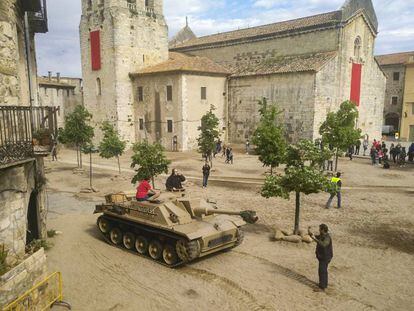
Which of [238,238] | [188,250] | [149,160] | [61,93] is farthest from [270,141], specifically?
[61,93]

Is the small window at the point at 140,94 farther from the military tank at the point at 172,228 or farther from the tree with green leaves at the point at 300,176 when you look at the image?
the tree with green leaves at the point at 300,176

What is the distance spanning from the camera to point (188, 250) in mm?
9477

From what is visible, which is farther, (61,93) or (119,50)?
(61,93)

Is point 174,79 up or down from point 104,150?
up

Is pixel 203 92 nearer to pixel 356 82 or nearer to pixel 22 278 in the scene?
pixel 356 82

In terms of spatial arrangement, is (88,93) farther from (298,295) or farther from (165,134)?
(298,295)

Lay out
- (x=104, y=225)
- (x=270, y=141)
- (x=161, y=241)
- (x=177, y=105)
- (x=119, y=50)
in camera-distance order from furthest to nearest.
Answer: (x=119, y=50), (x=177, y=105), (x=270, y=141), (x=104, y=225), (x=161, y=241)

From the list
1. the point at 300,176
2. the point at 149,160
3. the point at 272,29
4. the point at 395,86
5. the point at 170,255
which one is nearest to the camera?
the point at 170,255

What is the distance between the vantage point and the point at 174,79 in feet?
106

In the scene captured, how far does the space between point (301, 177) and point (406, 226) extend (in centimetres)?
472

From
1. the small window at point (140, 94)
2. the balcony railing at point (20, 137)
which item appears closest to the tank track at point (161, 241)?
the balcony railing at point (20, 137)

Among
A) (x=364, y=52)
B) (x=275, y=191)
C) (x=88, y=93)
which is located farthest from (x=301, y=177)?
(x=88, y=93)

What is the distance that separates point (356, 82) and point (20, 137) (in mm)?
31828

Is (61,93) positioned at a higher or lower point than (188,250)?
higher
